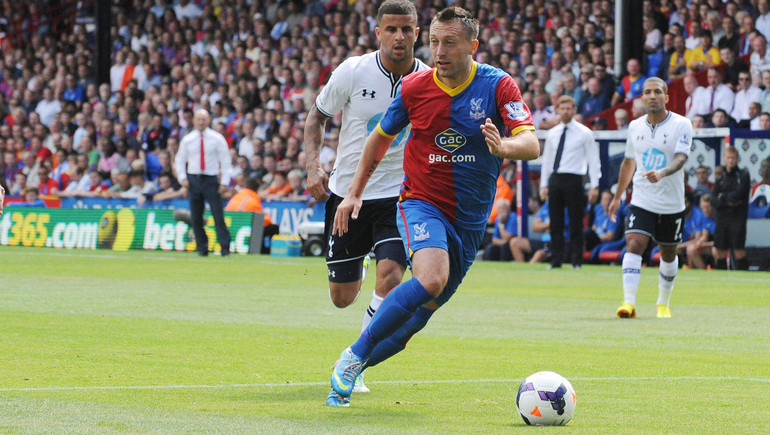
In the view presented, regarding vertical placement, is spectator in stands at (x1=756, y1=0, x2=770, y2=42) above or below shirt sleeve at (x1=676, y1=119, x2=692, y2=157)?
above

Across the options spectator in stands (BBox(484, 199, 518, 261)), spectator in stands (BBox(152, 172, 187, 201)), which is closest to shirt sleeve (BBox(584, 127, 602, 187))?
spectator in stands (BBox(484, 199, 518, 261))

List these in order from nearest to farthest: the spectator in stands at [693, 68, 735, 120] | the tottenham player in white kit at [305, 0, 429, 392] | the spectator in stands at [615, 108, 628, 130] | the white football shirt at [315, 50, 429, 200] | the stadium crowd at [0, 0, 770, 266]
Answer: the tottenham player in white kit at [305, 0, 429, 392]
the white football shirt at [315, 50, 429, 200]
the spectator in stands at [693, 68, 735, 120]
the spectator in stands at [615, 108, 628, 130]
the stadium crowd at [0, 0, 770, 266]

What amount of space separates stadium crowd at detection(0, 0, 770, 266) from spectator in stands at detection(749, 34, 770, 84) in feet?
0.08

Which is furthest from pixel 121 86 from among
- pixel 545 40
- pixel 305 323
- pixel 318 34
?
pixel 305 323

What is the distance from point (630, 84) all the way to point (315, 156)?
52.4ft

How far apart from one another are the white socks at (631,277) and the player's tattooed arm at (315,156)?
4.82 m

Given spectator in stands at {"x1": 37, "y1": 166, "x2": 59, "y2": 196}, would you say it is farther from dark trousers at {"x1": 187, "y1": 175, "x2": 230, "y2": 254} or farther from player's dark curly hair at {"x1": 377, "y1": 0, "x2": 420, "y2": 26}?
player's dark curly hair at {"x1": 377, "y1": 0, "x2": 420, "y2": 26}

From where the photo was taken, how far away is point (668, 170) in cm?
1194

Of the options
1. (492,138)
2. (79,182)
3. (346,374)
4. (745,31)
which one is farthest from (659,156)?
(79,182)

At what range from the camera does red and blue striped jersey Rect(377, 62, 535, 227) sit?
21.6 feet

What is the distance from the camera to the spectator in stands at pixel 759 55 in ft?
68.6

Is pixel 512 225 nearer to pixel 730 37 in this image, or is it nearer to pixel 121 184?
pixel 730 37

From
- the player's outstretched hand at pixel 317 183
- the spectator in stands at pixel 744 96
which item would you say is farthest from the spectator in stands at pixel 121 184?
the player's outstretched hand at pixel 317 183

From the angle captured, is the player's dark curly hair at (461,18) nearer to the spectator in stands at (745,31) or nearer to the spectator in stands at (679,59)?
the spectator in stands at (745,31)
